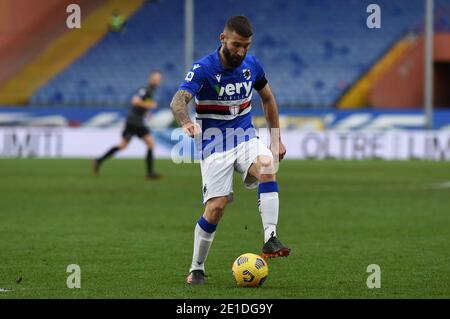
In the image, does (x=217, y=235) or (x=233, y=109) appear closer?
(x=233, y=109)

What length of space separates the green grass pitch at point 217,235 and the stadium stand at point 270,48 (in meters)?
14.6

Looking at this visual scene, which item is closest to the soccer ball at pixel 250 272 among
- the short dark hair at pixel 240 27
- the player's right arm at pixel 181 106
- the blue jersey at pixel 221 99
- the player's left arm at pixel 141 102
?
the blue jersey at pixel 221 99

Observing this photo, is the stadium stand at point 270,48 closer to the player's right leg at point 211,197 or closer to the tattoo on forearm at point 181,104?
the player's right leg at point 211,197

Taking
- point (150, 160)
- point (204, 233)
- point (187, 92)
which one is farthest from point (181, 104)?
point (150, 160)

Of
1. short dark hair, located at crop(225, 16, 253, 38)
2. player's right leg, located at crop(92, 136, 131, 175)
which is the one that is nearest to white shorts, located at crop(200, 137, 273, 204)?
short dark hair, located at crop(225, 16, 253, 38)

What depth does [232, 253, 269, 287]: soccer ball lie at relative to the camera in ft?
28.6

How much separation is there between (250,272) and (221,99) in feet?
5.07

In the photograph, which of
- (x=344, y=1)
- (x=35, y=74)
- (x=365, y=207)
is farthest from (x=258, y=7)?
(x=365, y=207)

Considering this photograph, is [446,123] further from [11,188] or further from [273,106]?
[273,106]

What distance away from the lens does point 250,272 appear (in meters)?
8.70

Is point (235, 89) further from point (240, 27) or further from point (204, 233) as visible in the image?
point (204, 233)

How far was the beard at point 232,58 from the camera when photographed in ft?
29.0
